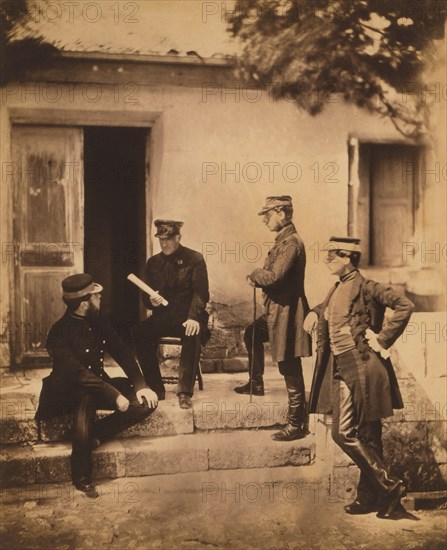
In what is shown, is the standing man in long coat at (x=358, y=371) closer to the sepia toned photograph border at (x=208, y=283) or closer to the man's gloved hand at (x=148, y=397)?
the sepia toned photograph border at (x=208, y=283)

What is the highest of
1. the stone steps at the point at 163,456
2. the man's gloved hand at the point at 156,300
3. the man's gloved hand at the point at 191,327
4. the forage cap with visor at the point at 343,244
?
the forage cap with visor at the point at 343,244

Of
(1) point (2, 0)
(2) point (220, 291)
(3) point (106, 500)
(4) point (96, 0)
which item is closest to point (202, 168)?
(2) point (220, 291)

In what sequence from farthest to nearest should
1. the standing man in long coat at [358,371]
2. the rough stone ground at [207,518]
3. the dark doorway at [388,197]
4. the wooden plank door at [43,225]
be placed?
the dark doorway at [388,197] → the standing man in long coat at [358,371] → the wooden plank door at [43,225] → the rough stone ground at [207,518]

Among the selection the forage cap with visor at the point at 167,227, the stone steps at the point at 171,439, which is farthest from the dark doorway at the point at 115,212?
the stone steps at the point at 171,439

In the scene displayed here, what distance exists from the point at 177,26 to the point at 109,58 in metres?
0.37

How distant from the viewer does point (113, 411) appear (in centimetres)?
339

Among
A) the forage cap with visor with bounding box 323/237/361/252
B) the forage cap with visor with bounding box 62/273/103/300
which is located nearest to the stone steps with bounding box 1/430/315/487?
the forage cap with visor with bounding box 62/273/103/300

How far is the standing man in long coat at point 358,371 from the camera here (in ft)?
11.5

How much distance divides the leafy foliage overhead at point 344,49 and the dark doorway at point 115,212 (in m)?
0.69

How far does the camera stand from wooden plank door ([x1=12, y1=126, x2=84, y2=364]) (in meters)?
3.41

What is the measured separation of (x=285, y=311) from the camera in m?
3.55

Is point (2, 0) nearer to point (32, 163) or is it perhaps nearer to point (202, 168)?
point (32, 163)

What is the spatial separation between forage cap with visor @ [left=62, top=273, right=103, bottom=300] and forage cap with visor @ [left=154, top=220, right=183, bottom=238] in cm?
40

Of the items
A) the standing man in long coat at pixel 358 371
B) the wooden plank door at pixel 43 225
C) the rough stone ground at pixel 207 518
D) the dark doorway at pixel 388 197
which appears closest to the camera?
the rough stone ground at pixel 207 518
